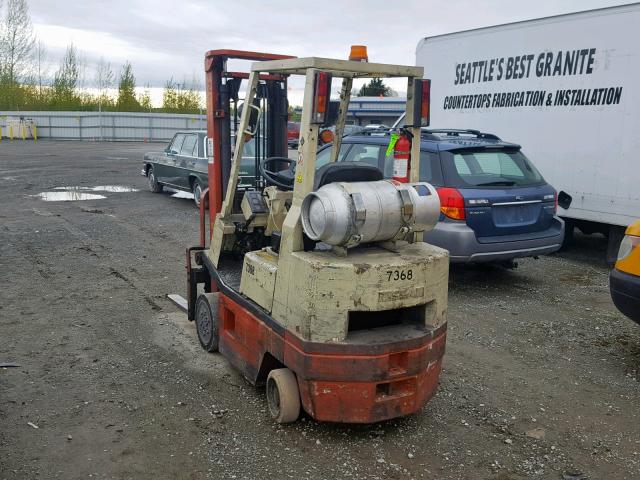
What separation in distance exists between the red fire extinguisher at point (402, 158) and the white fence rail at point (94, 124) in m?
36.7

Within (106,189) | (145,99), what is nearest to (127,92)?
(145,99)

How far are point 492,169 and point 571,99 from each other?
2.49 metres

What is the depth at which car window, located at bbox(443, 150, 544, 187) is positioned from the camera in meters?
7.28

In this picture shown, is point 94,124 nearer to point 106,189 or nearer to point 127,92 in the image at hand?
point 127,92

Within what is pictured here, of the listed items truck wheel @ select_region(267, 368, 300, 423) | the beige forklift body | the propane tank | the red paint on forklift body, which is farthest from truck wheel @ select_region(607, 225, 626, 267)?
truck wheel @ select_region(267, 368, 300, 423)

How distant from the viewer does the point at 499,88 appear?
10203 mm

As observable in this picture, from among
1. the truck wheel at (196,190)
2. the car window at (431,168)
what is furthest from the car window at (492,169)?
the truck wheel at (196,190)

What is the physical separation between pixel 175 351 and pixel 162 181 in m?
9.75

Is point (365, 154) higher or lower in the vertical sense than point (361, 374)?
higher

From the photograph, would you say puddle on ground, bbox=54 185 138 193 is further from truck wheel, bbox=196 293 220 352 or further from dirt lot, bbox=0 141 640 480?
truck wheel, bbox=196 293 220 352

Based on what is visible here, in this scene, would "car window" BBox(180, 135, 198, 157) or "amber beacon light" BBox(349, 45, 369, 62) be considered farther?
"car window" BBox(180, 135, 198, 157)

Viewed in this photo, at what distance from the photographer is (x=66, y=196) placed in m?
14.6

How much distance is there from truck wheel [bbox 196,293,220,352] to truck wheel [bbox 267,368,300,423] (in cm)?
122

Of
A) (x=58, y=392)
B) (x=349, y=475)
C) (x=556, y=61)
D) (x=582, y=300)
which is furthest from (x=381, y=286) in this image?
(x=556, y=61)
